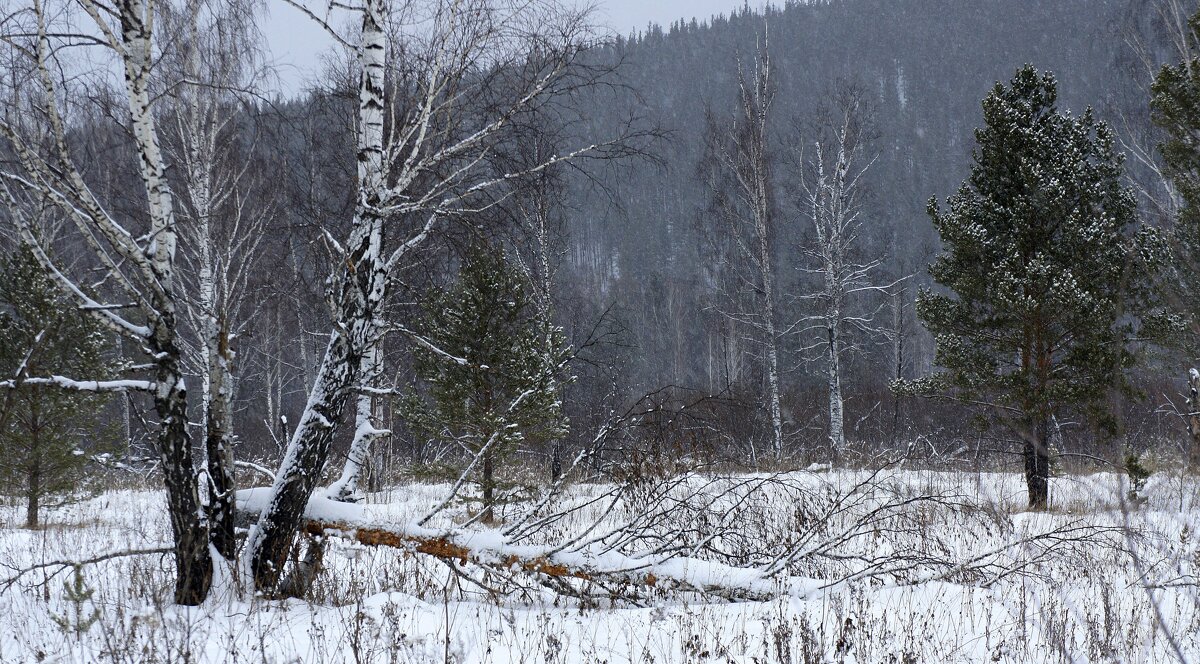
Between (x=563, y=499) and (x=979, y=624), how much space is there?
618 centimetres

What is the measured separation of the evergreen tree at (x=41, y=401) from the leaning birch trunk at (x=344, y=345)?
21.6 feet

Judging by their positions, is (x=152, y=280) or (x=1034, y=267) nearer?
(x=152, y=280)

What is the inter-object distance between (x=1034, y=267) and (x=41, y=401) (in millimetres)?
13435

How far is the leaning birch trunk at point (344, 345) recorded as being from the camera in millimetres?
4129

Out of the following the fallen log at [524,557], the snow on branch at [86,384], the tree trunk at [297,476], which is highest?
the snow on branch at [86,384]

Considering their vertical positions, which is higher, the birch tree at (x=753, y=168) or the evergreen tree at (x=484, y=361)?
the birch tree at (x=753, y=168)

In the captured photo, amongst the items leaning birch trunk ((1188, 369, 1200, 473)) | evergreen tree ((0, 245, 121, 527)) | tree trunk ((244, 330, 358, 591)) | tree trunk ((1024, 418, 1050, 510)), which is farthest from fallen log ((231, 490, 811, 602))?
leaning birch trunk ((1188, 369, 1200, 473))

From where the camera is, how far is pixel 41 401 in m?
9.13

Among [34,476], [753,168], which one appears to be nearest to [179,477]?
[34,476]

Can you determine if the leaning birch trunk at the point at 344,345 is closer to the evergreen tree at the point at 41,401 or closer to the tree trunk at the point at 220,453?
the tree trunk at the point at 220,453

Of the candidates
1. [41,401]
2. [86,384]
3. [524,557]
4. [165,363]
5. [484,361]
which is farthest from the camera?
[484,361]

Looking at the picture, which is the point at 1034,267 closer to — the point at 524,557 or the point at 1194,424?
the point at 1194,424

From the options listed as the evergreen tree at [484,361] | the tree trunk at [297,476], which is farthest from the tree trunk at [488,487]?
the tree trunk at [297,476]

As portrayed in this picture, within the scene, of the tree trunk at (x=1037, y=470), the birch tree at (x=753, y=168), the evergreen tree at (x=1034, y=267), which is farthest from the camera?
the birch tree at (x=753, y=168)
